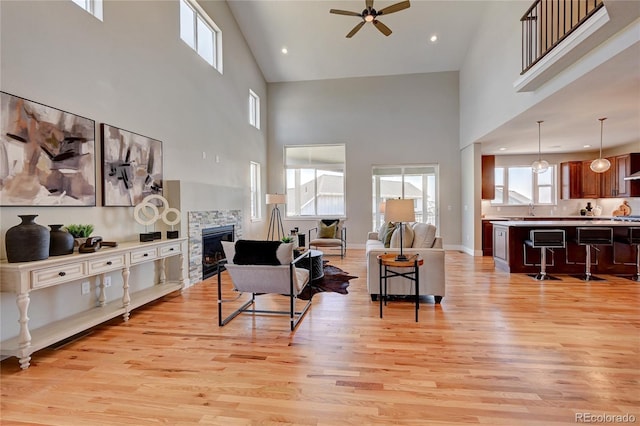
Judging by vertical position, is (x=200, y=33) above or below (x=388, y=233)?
above

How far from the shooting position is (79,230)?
307cm

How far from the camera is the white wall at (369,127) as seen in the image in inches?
332

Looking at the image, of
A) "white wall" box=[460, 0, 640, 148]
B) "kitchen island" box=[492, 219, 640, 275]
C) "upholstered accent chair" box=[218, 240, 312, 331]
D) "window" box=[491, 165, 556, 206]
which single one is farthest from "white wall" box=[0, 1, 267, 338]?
"window" box=[491, 165, 556, 206]

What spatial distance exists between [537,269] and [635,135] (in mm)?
3967

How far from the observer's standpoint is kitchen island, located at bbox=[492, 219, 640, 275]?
5.21m

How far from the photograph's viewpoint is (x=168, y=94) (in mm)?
4703

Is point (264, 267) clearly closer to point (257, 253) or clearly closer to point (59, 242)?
point (257, 253)

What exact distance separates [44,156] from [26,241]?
0.85 meters

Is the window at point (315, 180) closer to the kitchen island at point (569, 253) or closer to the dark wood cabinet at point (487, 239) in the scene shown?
the dark wood cabinet at point (487, 239)

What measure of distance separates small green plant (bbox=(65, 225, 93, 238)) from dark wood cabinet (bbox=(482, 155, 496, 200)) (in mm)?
8087

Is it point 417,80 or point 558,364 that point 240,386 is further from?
point 417,80

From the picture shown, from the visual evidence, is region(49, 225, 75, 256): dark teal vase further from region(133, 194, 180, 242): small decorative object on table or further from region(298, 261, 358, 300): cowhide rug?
region(298, 261, 358, 300): cowhide rug

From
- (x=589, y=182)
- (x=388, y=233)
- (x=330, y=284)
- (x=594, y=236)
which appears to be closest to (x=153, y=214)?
(x=330, y=284)

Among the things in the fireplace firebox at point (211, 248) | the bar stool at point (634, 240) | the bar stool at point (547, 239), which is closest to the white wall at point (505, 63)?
the bar stool at point (547, 239)
